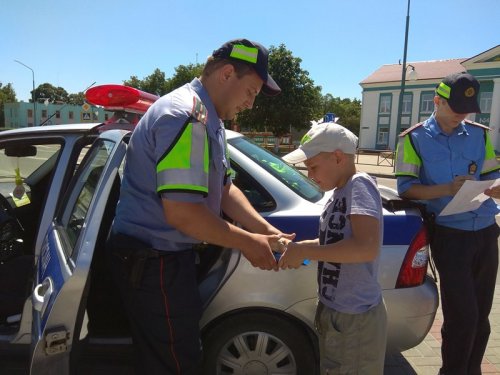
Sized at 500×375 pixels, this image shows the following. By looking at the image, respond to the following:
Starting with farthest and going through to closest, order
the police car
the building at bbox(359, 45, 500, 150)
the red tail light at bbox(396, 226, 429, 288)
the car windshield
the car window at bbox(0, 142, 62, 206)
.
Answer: the building at bbox(359, 45, 500, 150) → the car window at bbox(0, 142, 62, 206) → the car windshield → the red tail light at bbox(396, 226, 429, 288) → the police car

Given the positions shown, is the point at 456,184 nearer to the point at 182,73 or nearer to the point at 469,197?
the point at 469,197

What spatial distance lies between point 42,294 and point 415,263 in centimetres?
179

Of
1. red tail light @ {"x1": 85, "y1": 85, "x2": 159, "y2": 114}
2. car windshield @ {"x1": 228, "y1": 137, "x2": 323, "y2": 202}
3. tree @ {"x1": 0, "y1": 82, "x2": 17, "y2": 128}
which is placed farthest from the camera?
tree @ {"x1": 0, "y1": 82, "x2": 17, "y2": 128}

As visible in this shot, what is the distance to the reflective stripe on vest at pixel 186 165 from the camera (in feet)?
5.01

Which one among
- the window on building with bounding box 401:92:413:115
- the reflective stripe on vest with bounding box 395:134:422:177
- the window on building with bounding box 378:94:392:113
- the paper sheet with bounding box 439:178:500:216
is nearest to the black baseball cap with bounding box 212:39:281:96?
the reflective stripe on vest with bounding box 395:134:422:177

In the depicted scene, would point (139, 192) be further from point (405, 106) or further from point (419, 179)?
point (405, 106)

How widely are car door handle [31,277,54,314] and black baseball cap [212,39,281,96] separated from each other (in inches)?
45.3

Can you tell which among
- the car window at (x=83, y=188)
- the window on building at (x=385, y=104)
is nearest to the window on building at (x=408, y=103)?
the window on building at (x=385, y=104)

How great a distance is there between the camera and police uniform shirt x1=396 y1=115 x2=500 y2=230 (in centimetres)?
238

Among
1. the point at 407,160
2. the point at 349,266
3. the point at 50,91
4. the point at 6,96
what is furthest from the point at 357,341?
the point at 50,91

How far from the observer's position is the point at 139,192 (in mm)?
1735

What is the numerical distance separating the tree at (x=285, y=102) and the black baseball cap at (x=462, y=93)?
2646 centimetres

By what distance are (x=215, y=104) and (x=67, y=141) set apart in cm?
177

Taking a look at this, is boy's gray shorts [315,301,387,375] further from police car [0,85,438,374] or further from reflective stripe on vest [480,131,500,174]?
reflective stripe on vest [480,131,500,174]
